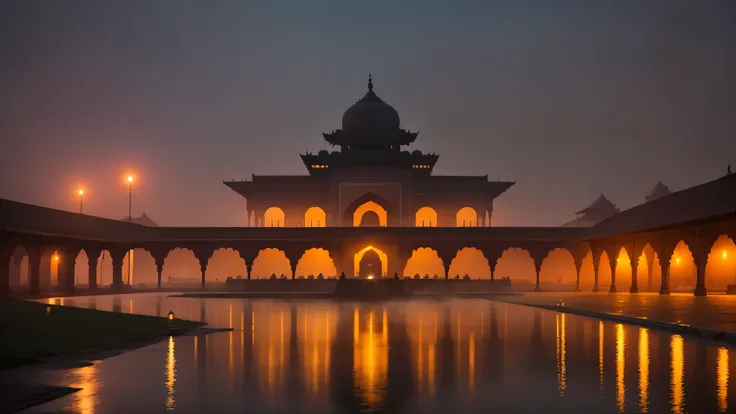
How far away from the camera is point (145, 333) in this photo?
15766 millimetres

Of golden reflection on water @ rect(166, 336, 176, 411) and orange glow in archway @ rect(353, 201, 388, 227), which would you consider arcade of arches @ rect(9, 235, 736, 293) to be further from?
golden reflection on water @ rect(166, 336, 176, 411)

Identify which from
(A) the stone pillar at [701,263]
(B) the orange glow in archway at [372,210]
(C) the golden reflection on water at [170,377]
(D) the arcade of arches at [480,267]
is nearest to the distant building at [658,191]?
(D) the arcade of arches at [480,267]

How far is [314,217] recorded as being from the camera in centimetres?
6181

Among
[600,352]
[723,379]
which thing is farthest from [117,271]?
[723,379]

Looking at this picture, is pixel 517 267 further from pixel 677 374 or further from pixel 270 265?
pixel 677 374

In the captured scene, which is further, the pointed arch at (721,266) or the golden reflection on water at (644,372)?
the pointed arch at (721,266)

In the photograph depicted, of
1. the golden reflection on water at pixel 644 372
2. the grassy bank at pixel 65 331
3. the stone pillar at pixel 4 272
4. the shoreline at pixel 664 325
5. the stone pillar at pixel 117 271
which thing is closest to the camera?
the golden reflection on water at pixel 644 372

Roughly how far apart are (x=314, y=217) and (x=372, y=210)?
5.01 meters

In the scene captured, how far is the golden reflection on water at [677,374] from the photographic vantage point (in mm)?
7469

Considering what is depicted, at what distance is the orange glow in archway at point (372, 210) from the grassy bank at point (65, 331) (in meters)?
40.8

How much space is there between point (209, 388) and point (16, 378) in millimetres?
2447

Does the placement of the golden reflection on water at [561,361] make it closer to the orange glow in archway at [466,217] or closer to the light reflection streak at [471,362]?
the light reflection streak at [471,362]

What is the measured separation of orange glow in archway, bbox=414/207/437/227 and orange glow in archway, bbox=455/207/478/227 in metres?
1.87

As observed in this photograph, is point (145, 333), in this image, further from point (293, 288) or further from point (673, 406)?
point (293, 288)
